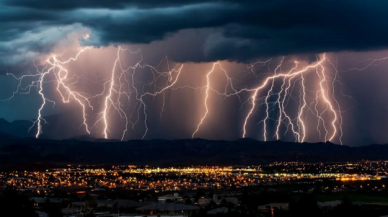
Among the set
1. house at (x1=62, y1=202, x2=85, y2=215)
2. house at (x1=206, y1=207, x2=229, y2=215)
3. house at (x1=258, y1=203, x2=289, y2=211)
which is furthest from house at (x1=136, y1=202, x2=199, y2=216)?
house at (x1=258, y1=203, x2=289, y2=211)

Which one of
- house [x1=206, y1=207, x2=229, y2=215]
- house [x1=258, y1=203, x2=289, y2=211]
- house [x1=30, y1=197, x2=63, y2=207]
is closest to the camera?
house [x1=206, y1=207, x2=229, y2=215]

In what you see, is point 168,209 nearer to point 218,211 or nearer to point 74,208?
point 218,211

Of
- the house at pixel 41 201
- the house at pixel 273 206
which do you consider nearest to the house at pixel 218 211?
the house at pixel 273 206

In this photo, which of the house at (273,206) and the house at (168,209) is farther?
the house at (273,206)

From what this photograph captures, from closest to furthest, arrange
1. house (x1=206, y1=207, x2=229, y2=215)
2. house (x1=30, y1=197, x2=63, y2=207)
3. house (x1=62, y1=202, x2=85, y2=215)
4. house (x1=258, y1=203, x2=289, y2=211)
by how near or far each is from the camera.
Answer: house (x1=206, y1=207, x2=229, y2=215)
house (x1=62, y1=202, x2=85, y2=215)
house (x1=258, y1=203, x2=289, y2=211)
house (x1=30, y1=197, x2=63, y2=207)

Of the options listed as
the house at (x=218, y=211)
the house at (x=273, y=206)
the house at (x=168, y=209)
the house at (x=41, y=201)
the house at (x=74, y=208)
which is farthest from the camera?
the house at (x=41, y=201)

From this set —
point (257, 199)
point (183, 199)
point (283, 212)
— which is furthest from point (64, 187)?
point (283, 212)

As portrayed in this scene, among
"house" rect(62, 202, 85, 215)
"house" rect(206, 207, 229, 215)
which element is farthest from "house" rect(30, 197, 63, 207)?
"house" rect(206, 207, 229, 215)

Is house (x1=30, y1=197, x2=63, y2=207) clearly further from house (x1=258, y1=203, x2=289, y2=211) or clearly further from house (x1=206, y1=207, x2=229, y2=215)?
house (x1=258, y1=203, x2=289, y2=211)

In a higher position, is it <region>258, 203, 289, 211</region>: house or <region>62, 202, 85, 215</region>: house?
<region>258, 203, 289, 211</region>: house

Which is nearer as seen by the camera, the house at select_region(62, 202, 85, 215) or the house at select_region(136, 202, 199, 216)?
the house at select_region(136, 202, 199, 216)

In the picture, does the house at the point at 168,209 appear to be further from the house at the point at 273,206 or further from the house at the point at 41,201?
the house at the point at 41,201
